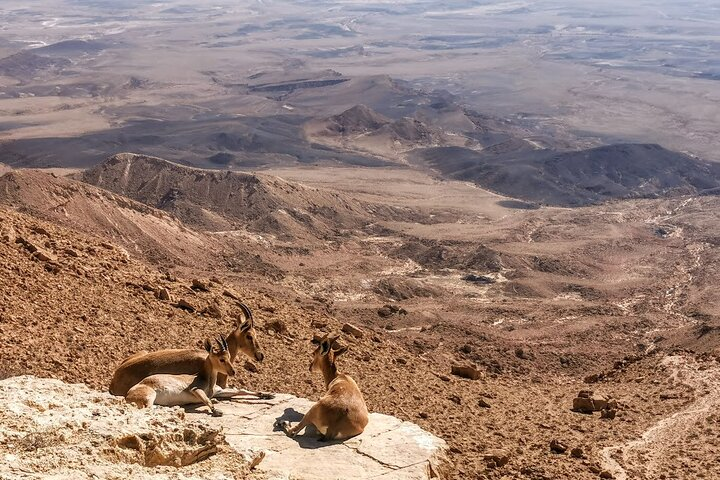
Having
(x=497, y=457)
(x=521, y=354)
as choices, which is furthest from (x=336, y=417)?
(x=521, y=354)

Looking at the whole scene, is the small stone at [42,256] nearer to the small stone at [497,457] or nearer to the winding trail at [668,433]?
the small stone at [497,457]

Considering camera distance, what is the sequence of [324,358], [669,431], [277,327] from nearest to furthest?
[324,358] < [669,431] < [277,327]

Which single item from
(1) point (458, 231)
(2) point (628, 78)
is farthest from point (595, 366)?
(2) point (628, 78)

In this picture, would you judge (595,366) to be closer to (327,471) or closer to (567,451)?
(567,451)

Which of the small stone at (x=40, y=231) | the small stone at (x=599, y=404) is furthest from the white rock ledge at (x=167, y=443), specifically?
the small stone at (x=40, y=231)

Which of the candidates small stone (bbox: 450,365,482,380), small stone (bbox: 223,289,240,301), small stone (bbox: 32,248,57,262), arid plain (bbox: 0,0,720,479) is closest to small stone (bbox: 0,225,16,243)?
arid plain (bbox: 0,0,720,479)

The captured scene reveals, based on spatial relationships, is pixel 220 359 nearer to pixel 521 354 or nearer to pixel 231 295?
pixel 231 295

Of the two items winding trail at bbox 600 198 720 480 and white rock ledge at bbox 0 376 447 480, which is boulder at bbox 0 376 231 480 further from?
winding trail at bbox 600 198 720 480
